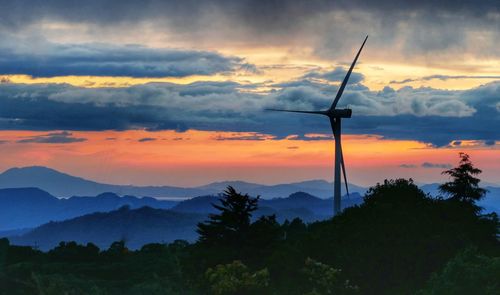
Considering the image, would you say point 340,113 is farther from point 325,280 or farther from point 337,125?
point 325,280

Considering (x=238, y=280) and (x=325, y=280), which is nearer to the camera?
(x=325, y=280)

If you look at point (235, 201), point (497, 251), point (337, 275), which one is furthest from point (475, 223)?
point (235, 201)

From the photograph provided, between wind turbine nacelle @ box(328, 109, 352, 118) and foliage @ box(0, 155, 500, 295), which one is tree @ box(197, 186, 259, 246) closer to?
foliage @ box(0, 155, 500, 295)

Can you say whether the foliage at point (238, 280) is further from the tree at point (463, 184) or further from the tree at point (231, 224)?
the tree at point (463, 184)

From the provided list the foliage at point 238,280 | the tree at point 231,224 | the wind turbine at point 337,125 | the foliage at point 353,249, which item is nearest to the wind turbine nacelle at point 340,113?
the wind turbine at point 337,125

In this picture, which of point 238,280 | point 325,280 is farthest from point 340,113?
point 325,280

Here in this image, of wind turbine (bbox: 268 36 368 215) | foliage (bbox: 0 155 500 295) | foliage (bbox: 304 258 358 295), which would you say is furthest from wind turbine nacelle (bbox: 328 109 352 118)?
foliage (bbox: 304 258 358 295)

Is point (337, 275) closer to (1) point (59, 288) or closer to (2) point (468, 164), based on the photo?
(1) point (59, 288)
